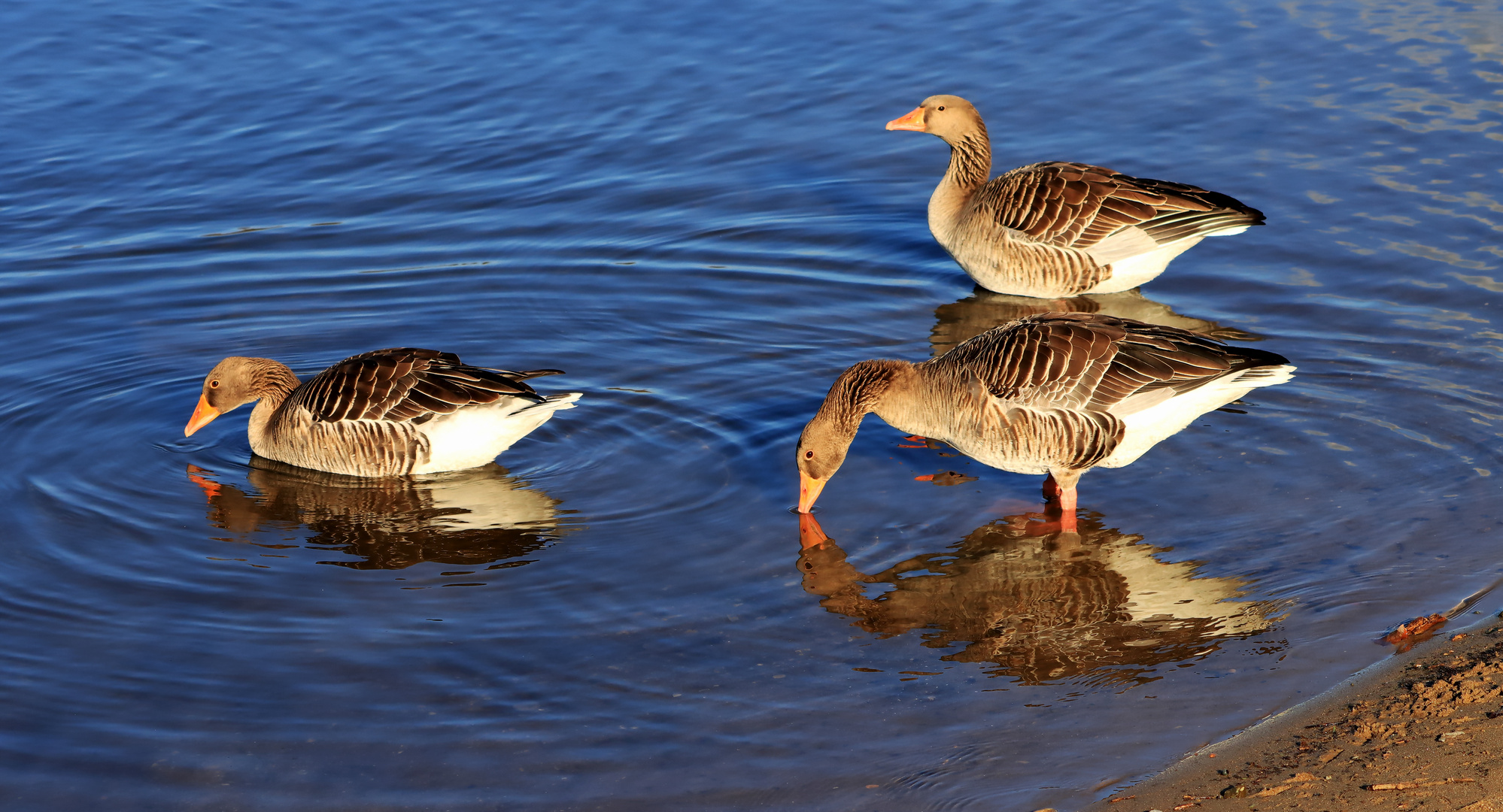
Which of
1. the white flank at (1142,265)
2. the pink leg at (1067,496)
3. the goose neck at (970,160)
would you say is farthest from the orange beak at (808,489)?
the goose neck at (970,160)

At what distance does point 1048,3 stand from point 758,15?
371 cm

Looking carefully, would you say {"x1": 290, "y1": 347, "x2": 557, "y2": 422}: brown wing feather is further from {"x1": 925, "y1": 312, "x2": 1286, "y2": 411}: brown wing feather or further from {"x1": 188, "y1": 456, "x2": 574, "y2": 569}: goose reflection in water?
{"x1": 925, "y1": 312, "x2": 1286, "y2": 411}: brown wing feather

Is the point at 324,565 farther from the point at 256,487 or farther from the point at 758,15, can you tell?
the point at 758,15

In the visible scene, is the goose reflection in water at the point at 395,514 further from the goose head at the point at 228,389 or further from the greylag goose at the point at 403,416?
the goose head at the point at 228,389

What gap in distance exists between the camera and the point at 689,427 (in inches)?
354

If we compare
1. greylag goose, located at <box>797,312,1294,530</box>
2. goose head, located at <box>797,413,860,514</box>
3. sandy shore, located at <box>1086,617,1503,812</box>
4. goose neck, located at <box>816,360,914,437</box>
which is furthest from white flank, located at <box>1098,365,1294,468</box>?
sandy shore, located at <box>1086,617,1503,812</box>

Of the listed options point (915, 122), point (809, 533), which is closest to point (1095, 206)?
point (915, 122)

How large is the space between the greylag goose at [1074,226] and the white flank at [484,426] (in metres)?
4.03

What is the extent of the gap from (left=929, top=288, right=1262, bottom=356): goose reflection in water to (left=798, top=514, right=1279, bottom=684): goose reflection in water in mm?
2915

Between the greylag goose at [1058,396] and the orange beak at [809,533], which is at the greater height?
the greylag goose at [1058,396]

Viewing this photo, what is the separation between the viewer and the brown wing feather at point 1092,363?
743 centimetres

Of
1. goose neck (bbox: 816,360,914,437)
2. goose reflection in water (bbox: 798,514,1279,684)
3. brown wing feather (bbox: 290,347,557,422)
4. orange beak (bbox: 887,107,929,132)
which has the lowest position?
goose reflection in water (bbox: 798,514,1279,684)

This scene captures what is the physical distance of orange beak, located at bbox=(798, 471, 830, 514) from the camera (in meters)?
7.79

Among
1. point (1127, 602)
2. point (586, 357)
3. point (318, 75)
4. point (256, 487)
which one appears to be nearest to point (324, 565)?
point (256, 487)
